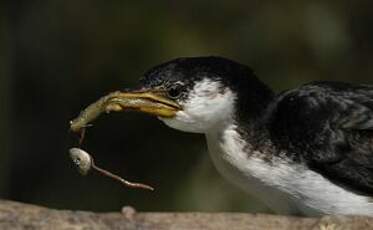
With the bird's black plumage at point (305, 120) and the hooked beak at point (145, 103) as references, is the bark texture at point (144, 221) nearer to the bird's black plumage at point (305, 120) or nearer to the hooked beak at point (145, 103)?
the bird's black plumage at point (305, 120)

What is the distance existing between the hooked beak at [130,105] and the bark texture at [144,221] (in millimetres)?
667

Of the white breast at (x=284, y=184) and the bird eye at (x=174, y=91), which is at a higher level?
the bird eye at (x=174, y=91)

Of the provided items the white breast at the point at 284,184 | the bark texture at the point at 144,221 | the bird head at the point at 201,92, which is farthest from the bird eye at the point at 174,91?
the bark texture at the point at 144,221

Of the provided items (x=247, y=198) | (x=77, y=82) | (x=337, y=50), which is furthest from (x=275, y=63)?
(x=77, y=82)

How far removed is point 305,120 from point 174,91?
47 centimetres

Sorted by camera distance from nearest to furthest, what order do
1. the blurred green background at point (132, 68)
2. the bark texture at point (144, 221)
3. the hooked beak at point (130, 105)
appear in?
the bark texture at point (144, 221) → the hooked beak at point (130, 105) → the blurred green background at point (132, 68)

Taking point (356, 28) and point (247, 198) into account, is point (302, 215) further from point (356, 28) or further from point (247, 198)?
point (356, 28)

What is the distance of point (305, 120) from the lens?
15.2 ft

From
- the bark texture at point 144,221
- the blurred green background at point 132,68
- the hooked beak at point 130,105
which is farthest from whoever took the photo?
the blurred green background at point 132,68

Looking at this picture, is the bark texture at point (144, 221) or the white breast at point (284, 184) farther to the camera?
the white breast at point (284, 184)

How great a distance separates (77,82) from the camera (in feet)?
27.6

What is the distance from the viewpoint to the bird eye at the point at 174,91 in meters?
4.56

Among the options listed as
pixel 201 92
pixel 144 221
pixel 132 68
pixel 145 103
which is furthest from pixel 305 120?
pixel 132 68

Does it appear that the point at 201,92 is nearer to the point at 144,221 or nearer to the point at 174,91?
the point at 174,91
